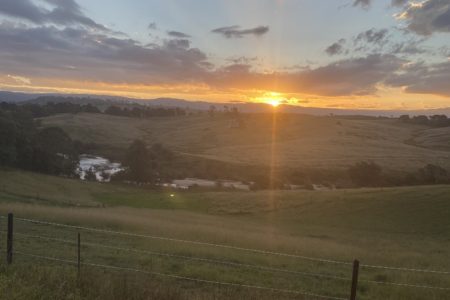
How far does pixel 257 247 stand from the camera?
22344 mm

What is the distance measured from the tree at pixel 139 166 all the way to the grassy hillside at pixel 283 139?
2384 centimetres

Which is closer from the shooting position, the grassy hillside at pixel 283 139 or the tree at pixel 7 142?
the tree at pixel 7 142

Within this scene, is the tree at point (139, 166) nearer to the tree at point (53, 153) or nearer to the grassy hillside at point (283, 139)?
the tree at point (53, 153)

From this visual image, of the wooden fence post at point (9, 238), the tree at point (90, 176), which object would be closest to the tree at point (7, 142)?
the tree at point (90, 176)

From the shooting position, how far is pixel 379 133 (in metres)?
166

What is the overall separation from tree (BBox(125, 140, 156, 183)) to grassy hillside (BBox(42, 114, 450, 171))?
78.2 ft

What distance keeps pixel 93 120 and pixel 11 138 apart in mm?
107333

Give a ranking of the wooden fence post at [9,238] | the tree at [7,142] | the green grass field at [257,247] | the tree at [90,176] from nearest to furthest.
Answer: the green grass field at [257,247], the wooden fence post at [9,238], the tree at [7,142], the tree at [90,176]

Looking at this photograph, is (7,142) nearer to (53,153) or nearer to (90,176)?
(53,153)

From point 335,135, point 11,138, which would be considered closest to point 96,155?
point 11,138

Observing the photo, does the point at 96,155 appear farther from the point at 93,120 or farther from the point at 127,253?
the point at 127,253

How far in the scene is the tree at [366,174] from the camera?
93.0m

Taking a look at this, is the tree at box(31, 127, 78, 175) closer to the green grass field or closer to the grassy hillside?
the green grass field

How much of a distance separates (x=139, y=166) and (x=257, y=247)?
7232cm
